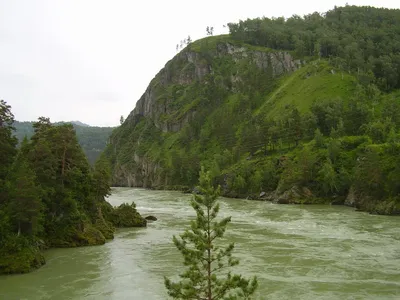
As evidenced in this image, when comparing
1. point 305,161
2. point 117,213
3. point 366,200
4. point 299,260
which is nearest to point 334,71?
point 305,161

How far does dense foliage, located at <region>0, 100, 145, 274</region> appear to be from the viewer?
3662 cm

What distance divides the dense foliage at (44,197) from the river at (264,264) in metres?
2.10

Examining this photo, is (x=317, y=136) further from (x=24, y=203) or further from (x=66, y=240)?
(x=24, y=203)

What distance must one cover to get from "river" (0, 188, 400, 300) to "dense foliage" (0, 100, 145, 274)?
6.89ft

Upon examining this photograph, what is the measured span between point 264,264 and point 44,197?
23.4m

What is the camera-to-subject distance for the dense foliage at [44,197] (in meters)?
36.6

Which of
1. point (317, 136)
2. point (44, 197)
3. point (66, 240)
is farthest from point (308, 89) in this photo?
point (44, 197)

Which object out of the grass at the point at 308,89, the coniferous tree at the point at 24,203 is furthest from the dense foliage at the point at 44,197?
the grass at the point at 308,89

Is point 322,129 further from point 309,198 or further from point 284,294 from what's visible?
point 284,294

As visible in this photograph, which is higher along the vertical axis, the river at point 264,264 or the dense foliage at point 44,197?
the dense foliage at point 44,197

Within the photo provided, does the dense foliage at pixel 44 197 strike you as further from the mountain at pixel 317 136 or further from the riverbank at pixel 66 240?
the mountain at pixel 317 136

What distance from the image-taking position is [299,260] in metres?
38.5

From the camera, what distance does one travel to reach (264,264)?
37.6m

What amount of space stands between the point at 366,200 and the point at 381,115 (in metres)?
49.0
